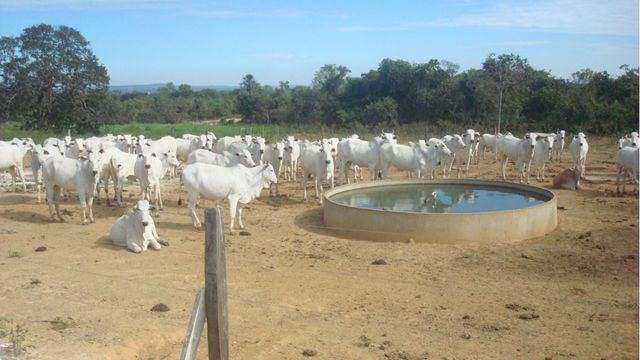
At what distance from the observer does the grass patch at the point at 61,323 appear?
299 inches

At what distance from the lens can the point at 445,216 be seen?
12461 mm

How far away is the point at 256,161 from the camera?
20094 millimetres

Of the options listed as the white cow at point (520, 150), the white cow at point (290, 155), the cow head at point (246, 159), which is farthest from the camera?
the white cow at point (520, 150)

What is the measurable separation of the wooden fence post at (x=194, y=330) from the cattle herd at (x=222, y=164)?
656 centimetres

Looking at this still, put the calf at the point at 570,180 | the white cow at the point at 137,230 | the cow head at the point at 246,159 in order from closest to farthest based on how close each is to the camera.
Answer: the white cow at the point at 137,230 → the cow head at the point at 246,159 → the calf at the point at 570,180

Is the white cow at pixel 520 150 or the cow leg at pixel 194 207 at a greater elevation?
the white cow at pixel 520 150

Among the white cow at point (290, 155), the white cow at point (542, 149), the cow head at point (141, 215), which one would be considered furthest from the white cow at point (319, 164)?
the white cow at point (542, 149)

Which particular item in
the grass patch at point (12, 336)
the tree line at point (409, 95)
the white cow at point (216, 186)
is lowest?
the grass patch at point (12, 336)

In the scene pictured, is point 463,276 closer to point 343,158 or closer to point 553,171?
point 343,158

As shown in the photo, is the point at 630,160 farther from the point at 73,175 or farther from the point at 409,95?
the point at 409,95

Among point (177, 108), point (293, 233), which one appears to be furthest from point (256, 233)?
point (177, 108)

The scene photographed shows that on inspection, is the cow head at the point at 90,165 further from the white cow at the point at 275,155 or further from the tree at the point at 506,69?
the tree at the point at 506,69

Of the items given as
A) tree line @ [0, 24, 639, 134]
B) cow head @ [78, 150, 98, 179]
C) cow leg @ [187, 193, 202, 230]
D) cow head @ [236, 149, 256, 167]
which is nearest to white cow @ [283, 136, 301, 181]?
cow head @ [236, 149, 256, 167]

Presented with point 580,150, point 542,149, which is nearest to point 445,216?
point 542,149
